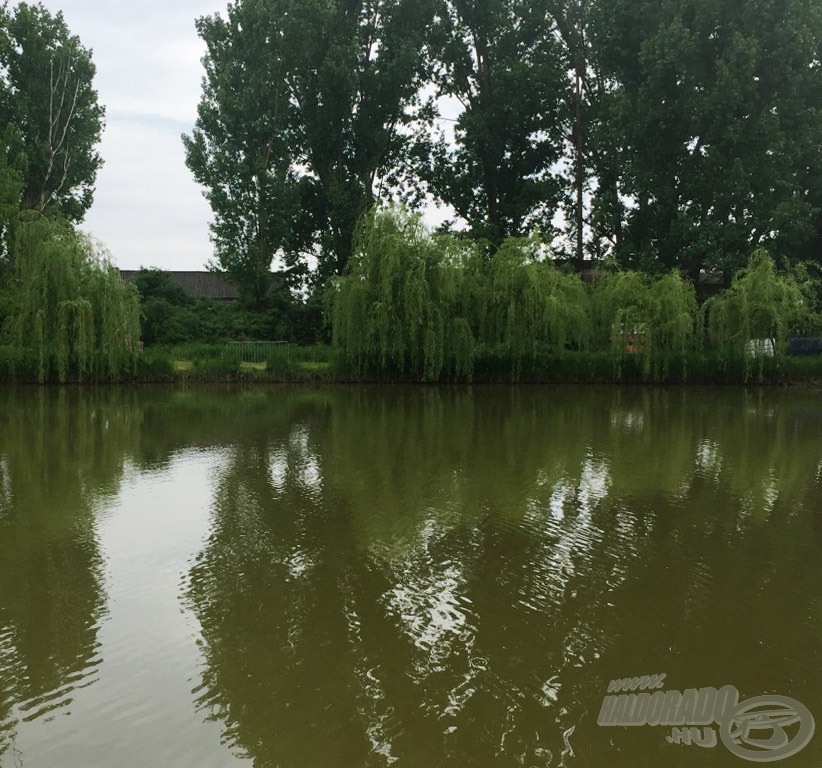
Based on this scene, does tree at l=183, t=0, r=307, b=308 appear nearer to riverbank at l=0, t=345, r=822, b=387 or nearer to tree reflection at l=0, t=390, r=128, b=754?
riverbank at l=0, t=345, r=822, b=387

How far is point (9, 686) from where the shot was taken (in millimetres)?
3535

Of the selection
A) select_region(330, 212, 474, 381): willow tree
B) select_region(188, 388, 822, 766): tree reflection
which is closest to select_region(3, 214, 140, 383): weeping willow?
select_region(330, 212, 474, 381): willow tree

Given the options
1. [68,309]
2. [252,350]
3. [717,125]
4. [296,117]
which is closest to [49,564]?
[68,309]

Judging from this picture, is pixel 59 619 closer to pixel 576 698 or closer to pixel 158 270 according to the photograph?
pixel 576 698

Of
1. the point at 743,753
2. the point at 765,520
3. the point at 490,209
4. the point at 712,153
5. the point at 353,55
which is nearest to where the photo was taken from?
the point at 743,753

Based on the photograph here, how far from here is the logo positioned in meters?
3.14

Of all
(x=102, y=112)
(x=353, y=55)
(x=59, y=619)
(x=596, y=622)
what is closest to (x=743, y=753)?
(x=596, y=622)

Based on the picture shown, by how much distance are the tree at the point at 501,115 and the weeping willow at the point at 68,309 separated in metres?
16.3

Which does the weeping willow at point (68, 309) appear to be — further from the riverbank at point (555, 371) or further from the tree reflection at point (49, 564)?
the tree reflection at point (49, 564)

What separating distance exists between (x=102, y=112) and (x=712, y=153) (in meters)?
24.1

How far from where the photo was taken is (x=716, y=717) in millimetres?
3342

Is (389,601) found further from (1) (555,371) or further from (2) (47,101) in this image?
(2) (47,101)

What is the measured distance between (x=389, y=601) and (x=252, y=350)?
23.1 metres

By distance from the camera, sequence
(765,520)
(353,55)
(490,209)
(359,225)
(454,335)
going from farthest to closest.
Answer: (490,209) < (353,55) < (359,225) < (454,335) < (765,520)
